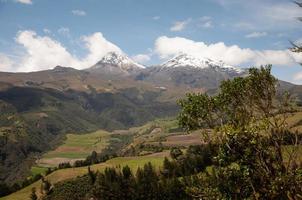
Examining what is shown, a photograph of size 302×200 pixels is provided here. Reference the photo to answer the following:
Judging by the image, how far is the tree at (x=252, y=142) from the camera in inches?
1547

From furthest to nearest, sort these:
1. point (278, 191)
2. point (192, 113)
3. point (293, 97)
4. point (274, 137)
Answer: point (192, 113)
point (293, 97)
point (274, 137)
point (278, 191)

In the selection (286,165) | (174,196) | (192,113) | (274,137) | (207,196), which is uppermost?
(192,113)

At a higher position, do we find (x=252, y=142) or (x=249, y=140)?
(x=249, y=140)

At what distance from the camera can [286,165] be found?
4147 centimetres

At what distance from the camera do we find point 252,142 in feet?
130

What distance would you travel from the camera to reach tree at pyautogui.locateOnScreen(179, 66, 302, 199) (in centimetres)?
3928

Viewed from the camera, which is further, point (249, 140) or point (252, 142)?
point (249, 140)

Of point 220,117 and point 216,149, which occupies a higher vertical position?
point 220,117

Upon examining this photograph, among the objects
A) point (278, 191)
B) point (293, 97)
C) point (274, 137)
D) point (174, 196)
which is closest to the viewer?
point (278, 191)

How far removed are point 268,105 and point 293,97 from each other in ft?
10.6

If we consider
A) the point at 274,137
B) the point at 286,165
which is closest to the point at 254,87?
the point at 274,137

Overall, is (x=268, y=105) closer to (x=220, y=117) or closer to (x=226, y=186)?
(x=220, y=117)

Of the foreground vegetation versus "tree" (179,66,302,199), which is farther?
the foreground vegetation

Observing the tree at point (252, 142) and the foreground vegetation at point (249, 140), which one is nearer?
the tree at point (252, 142)
